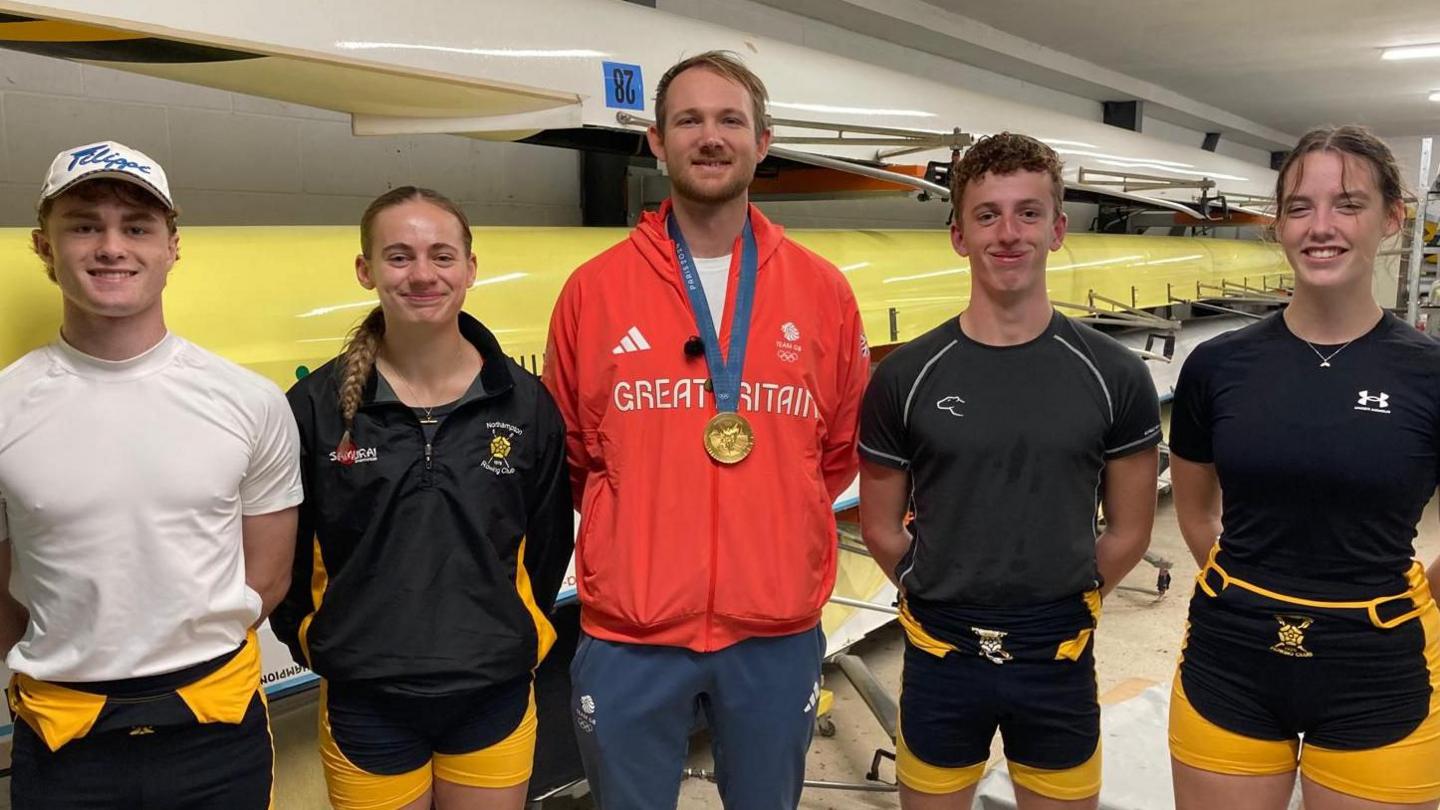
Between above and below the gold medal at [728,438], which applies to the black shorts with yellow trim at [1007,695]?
below

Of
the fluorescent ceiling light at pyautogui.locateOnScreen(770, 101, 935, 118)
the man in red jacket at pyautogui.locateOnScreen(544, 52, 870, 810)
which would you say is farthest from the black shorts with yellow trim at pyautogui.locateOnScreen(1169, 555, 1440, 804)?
the fluorescent ceiling light at pyautogui.locateOnScreen(770, 101, 935, 118)

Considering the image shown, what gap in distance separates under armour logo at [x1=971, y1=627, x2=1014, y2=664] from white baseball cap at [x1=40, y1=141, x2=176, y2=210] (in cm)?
136

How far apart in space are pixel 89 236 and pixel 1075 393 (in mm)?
1413

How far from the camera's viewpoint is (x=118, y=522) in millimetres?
1265

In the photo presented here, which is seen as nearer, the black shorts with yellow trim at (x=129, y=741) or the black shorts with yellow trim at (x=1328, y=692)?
the black shorts with yellow trim at (x=129, y=741)

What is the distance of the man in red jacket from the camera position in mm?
1535

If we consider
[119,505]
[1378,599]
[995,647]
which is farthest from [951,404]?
[119,505]

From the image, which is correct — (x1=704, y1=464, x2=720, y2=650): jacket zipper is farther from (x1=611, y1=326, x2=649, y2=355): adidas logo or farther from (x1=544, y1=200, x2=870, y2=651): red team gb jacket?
Answer: (x1=611, y1=326, x2=649, y2=355): adidas logo

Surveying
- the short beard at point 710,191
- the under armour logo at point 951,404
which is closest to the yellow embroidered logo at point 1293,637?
the under armour logo at point 951,404

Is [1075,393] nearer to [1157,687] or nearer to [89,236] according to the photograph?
[89,236]

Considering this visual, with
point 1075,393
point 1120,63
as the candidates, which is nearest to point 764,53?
point 1075,393

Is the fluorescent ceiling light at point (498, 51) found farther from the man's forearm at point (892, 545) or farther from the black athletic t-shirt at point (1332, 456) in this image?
the black athletic t-shirt at point (1332, 456)

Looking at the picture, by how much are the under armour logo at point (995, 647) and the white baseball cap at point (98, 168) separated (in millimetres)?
1355

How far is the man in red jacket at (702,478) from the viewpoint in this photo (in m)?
1.54
